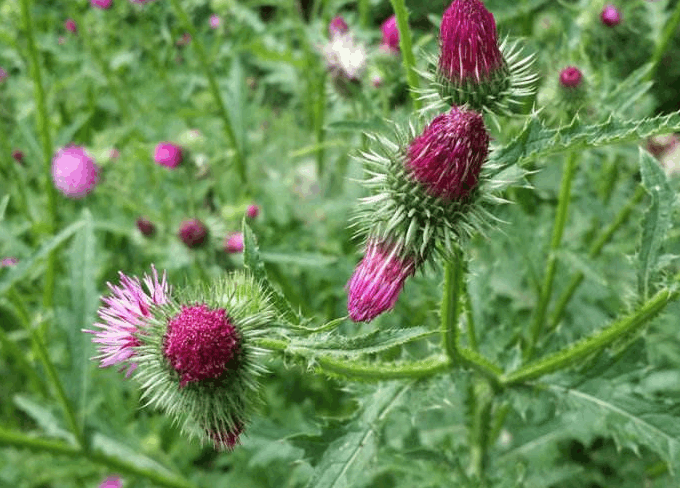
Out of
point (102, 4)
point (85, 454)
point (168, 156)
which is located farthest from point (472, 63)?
point (102, 4)

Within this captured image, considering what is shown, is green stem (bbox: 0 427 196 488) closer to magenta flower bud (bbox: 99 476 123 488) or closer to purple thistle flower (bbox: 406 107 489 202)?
magenta flower bud (bbox: 99 476 123 488)

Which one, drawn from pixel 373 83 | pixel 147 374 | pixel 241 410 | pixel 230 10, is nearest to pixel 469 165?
pixel 241 410

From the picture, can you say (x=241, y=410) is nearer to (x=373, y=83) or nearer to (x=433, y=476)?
(x=433, y=476)

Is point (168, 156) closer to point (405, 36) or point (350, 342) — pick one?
point (405, 36)

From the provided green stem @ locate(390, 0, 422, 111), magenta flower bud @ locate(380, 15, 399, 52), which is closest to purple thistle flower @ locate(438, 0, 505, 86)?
green stem @ locate(390, 0, 422, 111)

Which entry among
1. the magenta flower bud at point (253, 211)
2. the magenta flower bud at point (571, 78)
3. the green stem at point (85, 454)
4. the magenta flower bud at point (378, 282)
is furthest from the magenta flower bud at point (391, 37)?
the green stem at point (85, 454)
